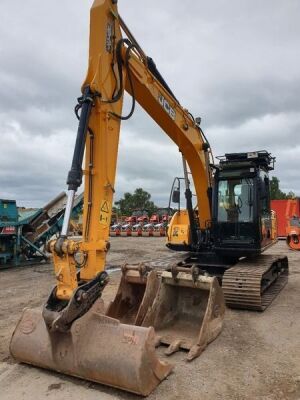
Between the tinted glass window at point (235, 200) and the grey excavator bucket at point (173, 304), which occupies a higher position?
the tinted glass window at point (235, 200)

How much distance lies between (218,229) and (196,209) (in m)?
1.07

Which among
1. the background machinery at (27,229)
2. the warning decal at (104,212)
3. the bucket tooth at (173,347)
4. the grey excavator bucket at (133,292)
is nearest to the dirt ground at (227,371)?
the bucket tooth at (173,347)

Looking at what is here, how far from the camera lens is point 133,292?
220 inches

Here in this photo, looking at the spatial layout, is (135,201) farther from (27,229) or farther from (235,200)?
(235,200)

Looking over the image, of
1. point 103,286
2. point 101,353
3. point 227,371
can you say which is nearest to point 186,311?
point 227,371

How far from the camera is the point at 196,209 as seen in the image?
27.0 ft

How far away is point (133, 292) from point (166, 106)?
9.22ft

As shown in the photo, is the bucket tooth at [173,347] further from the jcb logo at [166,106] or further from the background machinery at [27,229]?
the background machinery at [27,229]

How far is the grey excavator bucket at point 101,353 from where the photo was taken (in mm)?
3561

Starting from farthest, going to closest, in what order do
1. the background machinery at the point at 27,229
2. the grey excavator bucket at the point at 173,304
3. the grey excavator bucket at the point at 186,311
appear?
the background machinery at the point at 27,229 → the grey excavator bucket at the point at 173,304 → the grey excavator bucket at the point at 186,311

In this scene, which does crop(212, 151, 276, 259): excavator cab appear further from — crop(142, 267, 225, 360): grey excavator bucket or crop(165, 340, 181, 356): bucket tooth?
crop(165, 340, 181, 356): bucket tooth

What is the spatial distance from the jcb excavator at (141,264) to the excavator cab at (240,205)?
0.02 metres

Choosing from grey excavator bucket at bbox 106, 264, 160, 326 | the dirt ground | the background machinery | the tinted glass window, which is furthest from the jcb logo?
the background machinery

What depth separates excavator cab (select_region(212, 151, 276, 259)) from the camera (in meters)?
6.96
